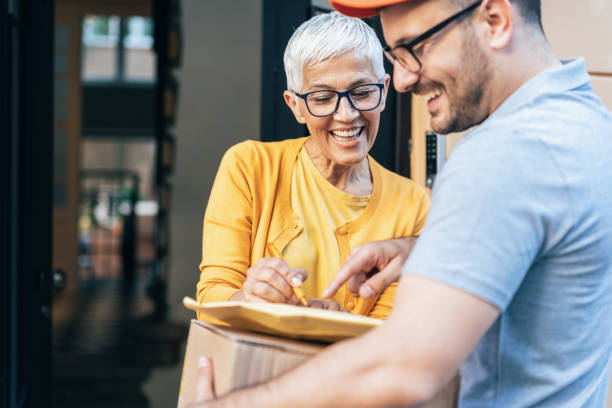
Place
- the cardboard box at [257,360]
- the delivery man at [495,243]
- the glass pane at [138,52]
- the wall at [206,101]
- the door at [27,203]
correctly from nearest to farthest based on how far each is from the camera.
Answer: the delivery man at [495,243] → the cardboard box at [257,360] → the door at [27,203] → the wall at [206,101] → the glass pane at [138,52]

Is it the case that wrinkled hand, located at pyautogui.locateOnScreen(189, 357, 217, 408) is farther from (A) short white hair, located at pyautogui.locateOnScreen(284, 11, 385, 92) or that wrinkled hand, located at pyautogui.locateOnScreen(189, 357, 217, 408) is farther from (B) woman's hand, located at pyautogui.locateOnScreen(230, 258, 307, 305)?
(A) short white hair, located at pyautogui.locateOnScreen(284, 11, 385, 92)

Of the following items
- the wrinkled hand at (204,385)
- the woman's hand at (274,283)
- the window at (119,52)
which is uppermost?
the window at (119,52)

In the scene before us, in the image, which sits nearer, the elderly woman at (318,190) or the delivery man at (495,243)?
the delivery man at (495,243)

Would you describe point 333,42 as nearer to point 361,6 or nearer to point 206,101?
point 361,6

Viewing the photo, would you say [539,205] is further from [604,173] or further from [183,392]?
[183,392]

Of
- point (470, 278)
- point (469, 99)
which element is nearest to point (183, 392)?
point (470, 278)

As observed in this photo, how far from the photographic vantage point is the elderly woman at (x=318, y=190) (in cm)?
121

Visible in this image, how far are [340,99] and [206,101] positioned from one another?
1829mm

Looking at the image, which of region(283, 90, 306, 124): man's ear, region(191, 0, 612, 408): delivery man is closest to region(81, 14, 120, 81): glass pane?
region(283, 90, 306, 124): man's ear

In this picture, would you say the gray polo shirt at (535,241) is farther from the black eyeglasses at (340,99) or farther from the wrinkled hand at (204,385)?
the black eyeglasses at (340,99)

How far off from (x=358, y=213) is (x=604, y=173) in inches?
23.9

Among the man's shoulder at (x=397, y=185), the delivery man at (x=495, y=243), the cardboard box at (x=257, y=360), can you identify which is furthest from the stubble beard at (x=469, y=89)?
the man's shoulder at (x=397, y=185)

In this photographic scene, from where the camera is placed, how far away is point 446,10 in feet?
2.61

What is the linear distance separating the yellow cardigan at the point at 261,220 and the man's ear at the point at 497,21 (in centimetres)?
55
